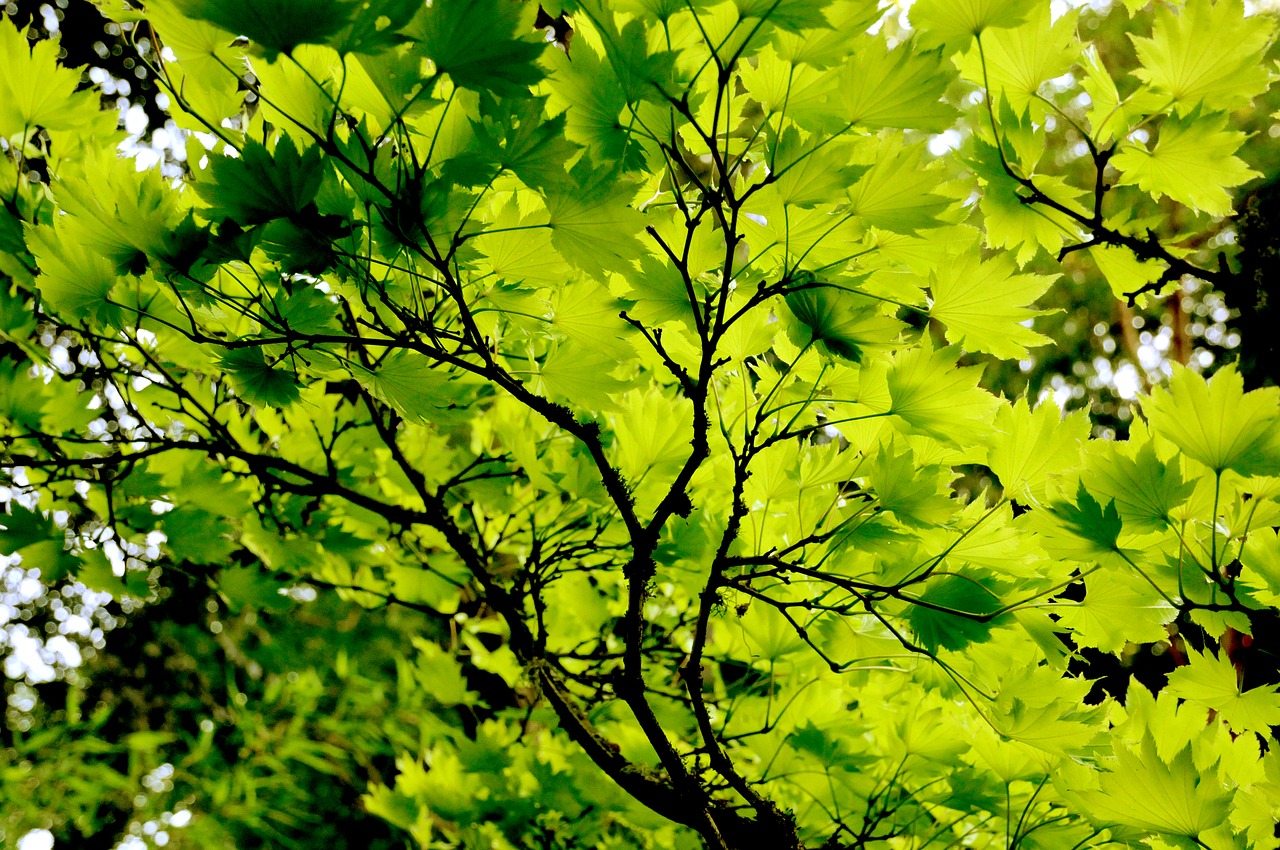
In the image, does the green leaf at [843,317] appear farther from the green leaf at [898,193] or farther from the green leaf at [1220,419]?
the green leaf at [1220,419]

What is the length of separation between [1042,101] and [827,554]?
0.54 m

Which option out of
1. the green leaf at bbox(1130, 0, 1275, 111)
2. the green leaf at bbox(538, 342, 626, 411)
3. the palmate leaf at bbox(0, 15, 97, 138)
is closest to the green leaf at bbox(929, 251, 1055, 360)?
the green leaf at bbox(1130, 0, 1275, 111)

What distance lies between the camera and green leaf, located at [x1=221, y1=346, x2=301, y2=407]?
762mm

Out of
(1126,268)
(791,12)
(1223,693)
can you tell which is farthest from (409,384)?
(1223,693)

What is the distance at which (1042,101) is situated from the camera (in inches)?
31.4

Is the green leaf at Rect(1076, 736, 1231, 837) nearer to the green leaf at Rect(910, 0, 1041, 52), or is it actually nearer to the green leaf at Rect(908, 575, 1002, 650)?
the green leaf at Rect(908, 575, 1002, 650)

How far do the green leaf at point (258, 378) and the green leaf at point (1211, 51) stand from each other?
36.2 inches

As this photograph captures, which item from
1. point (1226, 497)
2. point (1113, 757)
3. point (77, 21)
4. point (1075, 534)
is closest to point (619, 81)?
point (1075, 534)

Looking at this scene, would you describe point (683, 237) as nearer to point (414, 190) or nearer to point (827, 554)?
point (414, 190)

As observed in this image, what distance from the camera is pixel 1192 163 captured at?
31.9 inches

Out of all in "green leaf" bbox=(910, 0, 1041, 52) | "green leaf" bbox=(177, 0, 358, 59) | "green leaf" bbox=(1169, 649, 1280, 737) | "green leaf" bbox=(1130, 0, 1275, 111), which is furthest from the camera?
"green leaf" bbox=(1169, 649, 1280, 737)

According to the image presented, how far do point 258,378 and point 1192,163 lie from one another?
1017 millimetres

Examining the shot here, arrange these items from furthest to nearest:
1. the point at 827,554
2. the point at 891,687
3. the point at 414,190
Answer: the point at 891,687, the point at 827,554, the point at 414,190

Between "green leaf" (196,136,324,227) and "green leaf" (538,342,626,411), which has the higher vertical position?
"green leaf" (538,342,626,411)
